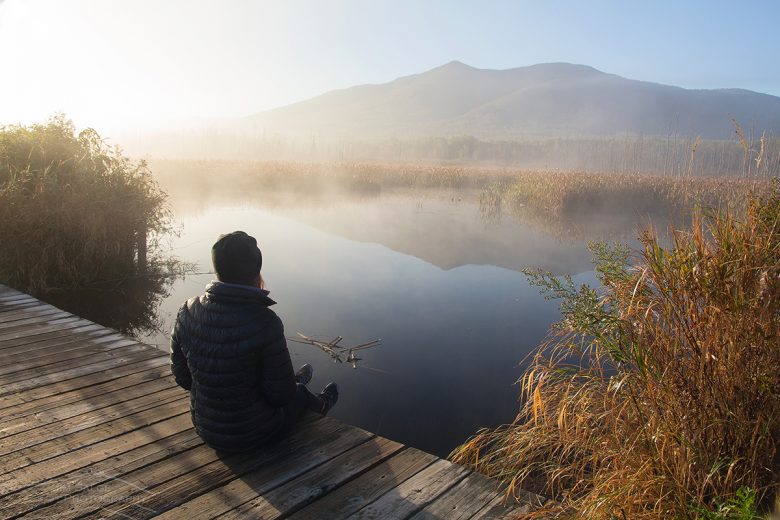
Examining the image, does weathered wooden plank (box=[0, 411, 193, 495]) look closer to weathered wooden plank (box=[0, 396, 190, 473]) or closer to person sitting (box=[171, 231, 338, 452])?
weathered wooden plank (box=[0, 396, 190, 473])

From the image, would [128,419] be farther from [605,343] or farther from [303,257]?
[303,257]

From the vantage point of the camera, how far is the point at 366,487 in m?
2.58

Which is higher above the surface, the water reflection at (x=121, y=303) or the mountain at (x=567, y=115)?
the mountain at (x=567, y=115)

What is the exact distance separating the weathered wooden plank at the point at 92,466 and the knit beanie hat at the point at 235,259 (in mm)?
1058

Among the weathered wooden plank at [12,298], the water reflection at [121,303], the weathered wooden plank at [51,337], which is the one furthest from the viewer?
the water reflection at [121,303]

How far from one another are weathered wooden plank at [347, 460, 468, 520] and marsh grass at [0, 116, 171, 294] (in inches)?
279

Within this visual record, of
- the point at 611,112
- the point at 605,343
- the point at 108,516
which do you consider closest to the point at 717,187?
the point at 605,343

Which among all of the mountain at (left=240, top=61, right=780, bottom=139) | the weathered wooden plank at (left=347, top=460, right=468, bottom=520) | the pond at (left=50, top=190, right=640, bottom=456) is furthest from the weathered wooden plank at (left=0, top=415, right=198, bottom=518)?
the mountain at (left=240, top=61, right=780, bottom=139)

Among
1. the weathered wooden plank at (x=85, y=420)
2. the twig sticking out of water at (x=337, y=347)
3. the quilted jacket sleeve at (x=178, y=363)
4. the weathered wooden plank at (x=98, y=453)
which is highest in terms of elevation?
the quilted jacket sleeve at (x=178, y=363)

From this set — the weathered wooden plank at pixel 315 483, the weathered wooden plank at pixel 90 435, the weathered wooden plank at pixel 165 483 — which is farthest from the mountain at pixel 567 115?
the weathered wooden plank at pixel 165 483

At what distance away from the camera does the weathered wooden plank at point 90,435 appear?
2758 millimetres

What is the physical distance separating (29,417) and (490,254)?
1033 cm

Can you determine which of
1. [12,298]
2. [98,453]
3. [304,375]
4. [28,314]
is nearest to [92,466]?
[98,453]

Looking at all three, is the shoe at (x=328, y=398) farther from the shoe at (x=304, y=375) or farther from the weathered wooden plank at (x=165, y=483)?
the weathered wooden plank at (x=165, y=483)
